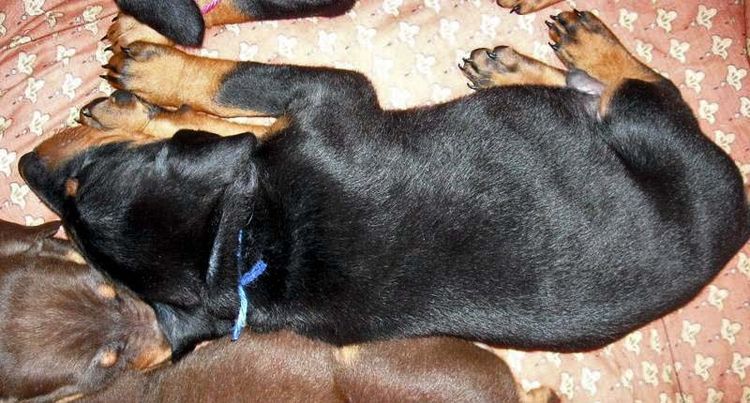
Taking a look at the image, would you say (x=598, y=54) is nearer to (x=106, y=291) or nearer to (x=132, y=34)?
(x=132, y=34)

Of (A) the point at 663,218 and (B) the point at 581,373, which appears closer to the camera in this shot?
(A) the point at 663,218

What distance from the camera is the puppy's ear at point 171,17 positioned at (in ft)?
10.8

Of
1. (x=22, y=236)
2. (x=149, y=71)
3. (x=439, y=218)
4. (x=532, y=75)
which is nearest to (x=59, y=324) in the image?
(x=22, y=236)

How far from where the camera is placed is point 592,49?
3.59 m

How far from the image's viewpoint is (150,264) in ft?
9.36

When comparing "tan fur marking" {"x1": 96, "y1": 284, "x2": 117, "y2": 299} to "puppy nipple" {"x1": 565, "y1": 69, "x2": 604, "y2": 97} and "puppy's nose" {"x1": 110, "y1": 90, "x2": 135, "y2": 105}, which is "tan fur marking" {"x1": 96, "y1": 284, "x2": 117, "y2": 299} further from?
"puppy nipple" {"x1": 565, "y1": 69, "x2": 604, "y2": 97}

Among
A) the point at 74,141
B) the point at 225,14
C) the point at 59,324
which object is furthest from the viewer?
the point at 225,14

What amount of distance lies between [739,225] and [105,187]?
8.79 ft

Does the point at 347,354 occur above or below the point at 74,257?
below

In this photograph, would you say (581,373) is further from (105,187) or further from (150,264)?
(105,187)

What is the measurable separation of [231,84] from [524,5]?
5.12 feet

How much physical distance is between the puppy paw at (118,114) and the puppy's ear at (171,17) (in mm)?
342

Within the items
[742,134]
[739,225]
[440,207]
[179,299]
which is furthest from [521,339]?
[742,134]

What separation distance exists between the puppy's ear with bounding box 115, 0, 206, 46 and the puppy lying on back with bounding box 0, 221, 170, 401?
3.40 ft
